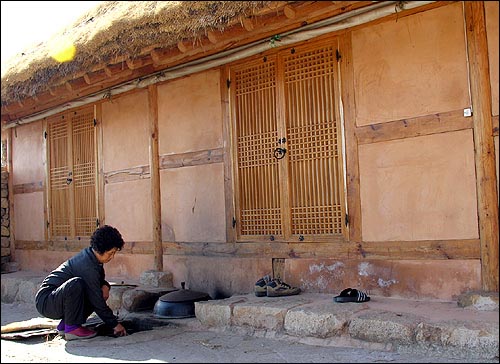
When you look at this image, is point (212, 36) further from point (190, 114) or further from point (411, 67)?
point (411, 67)

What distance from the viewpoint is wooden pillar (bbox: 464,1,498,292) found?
4762 millimetres

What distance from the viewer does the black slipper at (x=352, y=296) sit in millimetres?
5305

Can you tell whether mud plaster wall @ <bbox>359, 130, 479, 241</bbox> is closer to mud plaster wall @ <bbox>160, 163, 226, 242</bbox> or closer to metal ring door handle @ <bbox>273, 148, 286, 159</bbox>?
metal ring door handle @ <bbox>273, 148, 286, 159</bbox>

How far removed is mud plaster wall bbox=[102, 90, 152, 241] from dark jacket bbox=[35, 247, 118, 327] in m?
2.44

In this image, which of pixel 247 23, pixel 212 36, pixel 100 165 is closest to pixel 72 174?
pixel 100 165

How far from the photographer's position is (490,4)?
16.0 ft

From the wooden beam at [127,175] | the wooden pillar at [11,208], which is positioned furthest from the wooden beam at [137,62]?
the wooden pillar at [11,208]

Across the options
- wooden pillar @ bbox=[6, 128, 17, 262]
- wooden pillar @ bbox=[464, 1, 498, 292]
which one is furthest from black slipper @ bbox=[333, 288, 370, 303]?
wooden pillar @ bbox=[6, 128, 17, 262]

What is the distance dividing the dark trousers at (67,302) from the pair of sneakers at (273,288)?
1672 millimetres

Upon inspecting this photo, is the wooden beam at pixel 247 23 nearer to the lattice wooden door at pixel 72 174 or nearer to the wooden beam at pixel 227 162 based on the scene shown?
the wooden beam at pixel 227 162

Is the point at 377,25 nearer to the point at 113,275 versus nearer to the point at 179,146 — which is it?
the point at 179,146

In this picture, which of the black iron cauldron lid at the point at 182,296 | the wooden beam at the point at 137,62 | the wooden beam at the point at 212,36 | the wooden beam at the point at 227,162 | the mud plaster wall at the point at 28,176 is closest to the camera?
the wooden beam at the point at 212,36

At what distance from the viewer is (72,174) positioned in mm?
9188

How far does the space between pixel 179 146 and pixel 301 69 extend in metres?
2.08
